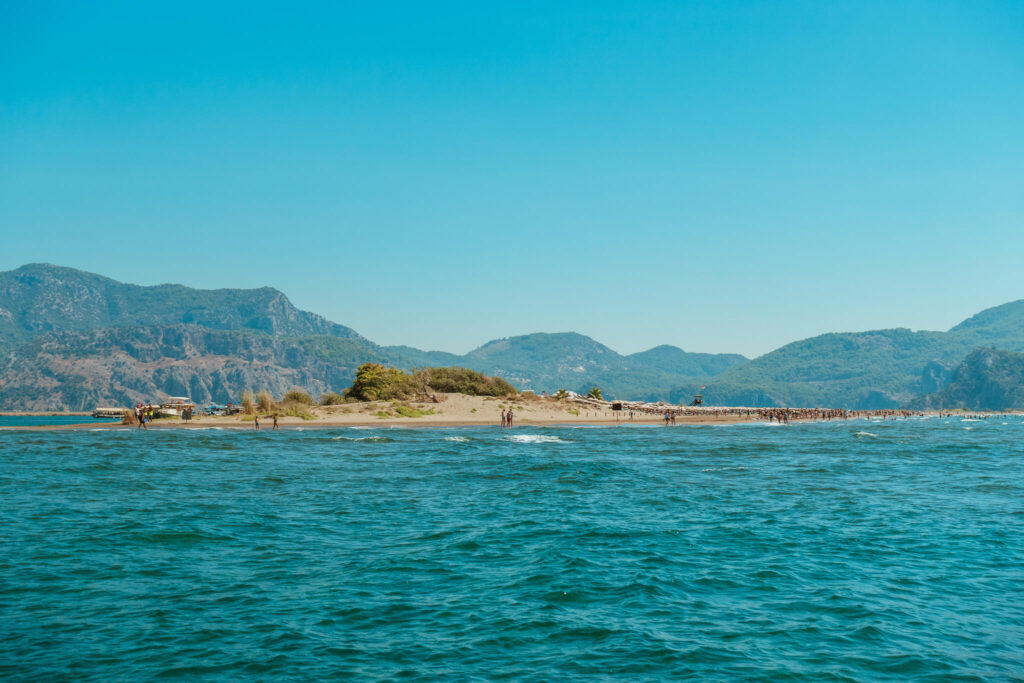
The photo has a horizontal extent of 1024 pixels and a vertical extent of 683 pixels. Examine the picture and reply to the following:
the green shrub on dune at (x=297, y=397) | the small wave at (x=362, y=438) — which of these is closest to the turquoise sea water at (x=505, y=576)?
the small wave at (x=362, y=438)

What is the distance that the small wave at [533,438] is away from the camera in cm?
5438

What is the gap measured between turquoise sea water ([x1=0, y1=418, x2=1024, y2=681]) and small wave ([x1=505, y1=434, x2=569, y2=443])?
20.3m

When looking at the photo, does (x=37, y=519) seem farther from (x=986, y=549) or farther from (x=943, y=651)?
(x=986, y=549)

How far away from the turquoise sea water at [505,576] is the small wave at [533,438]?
20.3m

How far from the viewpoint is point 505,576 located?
53.4ft

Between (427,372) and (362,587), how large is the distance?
→ 258ft

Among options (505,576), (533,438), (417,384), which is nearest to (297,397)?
(417,384)

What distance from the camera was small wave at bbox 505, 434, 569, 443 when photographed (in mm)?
54384

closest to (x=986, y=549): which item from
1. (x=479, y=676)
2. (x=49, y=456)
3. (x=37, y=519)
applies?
(x=479, y=676)

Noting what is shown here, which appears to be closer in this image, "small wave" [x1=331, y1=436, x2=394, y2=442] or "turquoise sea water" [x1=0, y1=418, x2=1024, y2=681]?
"turquoise sea water" [x1=0, y1=418, x2=1024, y2=681]

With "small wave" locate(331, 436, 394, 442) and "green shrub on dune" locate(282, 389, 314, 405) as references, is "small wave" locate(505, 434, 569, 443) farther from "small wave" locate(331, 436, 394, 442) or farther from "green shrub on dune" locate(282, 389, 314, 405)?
"green shrub on dune" locate(282, 389, 314, 405)

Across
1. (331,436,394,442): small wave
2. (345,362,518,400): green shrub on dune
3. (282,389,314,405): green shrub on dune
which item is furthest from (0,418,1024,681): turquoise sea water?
(345,362,518,400): green shrub on dune

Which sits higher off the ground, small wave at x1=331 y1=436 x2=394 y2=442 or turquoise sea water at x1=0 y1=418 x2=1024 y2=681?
small wave at x1=331 y1=436 x2=394 y2=442

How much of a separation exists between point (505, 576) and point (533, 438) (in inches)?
1617
